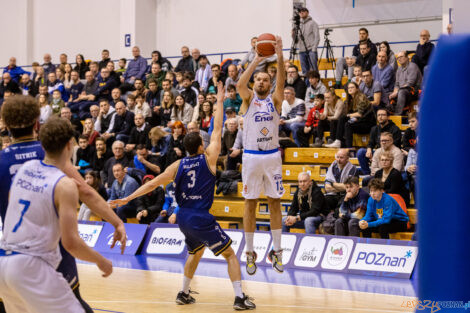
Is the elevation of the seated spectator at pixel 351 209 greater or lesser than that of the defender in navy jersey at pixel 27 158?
lesser

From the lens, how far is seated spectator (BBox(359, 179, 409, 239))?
10.1 meters

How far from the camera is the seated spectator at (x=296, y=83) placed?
1460 cm

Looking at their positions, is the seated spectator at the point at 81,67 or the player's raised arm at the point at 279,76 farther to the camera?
the seated spectator at the point at 81,67

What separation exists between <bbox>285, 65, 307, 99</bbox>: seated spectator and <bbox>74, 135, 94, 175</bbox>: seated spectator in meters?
5.34

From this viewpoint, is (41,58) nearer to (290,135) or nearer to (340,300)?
(290,135)

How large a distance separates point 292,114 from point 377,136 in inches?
97.7

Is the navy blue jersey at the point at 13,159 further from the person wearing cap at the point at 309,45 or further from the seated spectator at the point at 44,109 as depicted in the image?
the seated spectator at the point at 44,109

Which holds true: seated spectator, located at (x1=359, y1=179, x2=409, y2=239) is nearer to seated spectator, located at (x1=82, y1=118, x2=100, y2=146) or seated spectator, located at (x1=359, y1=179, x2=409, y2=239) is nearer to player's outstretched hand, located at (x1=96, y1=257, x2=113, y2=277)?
player's outstretched hand, located at (x1=96, y1=257, x2=113, y2=277)

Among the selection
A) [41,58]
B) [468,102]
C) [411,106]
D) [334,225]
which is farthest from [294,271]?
[41,58]

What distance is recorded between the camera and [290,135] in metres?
14.3

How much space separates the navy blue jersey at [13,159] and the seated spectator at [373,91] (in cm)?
964

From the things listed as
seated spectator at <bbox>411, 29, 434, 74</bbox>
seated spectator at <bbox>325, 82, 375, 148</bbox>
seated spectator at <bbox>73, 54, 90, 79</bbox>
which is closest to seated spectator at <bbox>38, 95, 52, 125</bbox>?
seated spectator at <bbox>73, 54, 90, 79</bbox>

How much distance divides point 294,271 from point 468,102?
893cm

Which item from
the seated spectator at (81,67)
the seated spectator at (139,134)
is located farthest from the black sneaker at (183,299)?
the seated spectator at (81,67)
